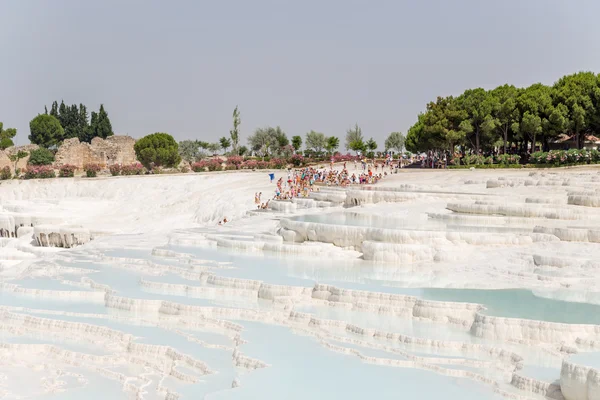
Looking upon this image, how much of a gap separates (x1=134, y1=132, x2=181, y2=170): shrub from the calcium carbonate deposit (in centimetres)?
2680

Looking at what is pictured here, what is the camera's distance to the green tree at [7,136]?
7044 cm

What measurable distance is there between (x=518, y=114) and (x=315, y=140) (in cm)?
3067

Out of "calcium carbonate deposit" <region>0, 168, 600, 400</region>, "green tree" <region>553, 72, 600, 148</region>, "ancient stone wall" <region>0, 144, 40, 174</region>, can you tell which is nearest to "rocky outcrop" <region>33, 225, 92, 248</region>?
"calcium carbonate deposit" <region>0, 168, 600, 400</region>

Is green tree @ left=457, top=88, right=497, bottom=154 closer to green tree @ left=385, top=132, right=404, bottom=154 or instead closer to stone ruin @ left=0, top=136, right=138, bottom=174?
stone ruin @ left=0, top=136, right=138, bottom=174

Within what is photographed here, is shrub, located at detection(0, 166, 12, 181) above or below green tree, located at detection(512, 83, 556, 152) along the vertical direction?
below

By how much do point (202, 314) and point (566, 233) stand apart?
8083 mm

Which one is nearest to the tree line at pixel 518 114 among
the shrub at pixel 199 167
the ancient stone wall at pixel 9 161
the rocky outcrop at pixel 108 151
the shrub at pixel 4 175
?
the shrub at pixel 199 167

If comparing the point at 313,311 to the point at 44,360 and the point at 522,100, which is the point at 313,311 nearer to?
the point at 44,360

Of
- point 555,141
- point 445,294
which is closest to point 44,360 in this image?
point 445,294

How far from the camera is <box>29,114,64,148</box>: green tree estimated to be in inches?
2859

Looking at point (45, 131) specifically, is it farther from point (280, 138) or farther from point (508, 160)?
point (508, 160)

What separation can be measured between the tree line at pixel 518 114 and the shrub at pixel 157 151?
1662 cm

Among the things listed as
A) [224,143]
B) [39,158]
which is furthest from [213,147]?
[39,158]

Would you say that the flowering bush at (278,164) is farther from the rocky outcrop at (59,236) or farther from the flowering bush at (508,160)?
the rocky outcrop at (59,236)
